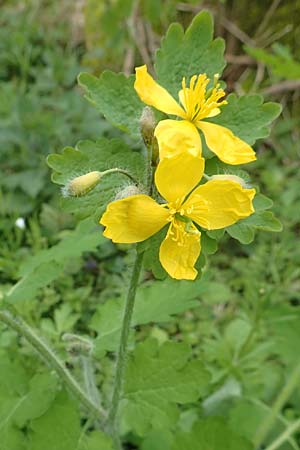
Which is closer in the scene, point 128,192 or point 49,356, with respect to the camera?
point 128,192

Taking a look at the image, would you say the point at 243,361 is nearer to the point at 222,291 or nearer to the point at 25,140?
the point at 222,291

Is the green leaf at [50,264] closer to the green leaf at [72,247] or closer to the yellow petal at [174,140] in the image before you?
the green leaf at [72,247]

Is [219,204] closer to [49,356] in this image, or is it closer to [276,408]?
[49,356]

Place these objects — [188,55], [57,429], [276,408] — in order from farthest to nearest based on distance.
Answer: [276,408], [57,429], [188,55]

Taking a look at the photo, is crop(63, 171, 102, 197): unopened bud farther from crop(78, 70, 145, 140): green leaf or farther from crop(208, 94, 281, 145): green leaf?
crop(208, 94, 281, 145): green leaf

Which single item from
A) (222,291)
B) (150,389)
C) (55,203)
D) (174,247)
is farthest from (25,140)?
(174,247)

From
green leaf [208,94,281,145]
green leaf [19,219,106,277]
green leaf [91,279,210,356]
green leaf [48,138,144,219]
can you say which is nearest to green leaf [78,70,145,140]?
green leaf [48,138,144,219]

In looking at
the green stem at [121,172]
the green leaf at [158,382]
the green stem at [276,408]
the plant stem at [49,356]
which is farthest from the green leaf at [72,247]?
the green stem at [276,408]

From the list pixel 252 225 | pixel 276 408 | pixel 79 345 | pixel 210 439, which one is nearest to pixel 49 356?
pixel 79 345
